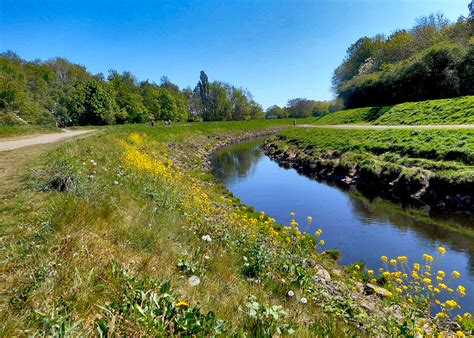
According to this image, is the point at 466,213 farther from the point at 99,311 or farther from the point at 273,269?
the point at 99,311

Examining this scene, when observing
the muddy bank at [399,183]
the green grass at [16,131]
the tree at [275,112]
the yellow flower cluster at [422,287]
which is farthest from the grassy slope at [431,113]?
the tree at [275,112]

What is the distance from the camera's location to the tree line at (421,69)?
28312 mm

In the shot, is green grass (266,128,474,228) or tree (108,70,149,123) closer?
green grass (266,128,474,228)

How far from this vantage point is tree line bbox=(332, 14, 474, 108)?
1115 inches

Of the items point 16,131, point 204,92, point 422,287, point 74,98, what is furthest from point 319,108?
point 422,287

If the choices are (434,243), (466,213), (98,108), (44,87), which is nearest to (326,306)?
(434,243)

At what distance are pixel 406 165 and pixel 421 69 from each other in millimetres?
24174

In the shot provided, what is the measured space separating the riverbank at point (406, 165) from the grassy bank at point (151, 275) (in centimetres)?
767

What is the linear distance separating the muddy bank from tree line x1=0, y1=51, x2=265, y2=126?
114 ft

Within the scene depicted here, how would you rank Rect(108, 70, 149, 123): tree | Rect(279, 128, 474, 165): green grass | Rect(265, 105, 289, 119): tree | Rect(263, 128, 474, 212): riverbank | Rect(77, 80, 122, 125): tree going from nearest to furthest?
Rect(263, 128, 474, 212): riverbank, Rect(279, 128, 474, 165): green grass, Rect(77, 80, 122, 125): tree, Rect(108, 70, 149, 123): tree, Rect(265, 105, 289, 119): tree

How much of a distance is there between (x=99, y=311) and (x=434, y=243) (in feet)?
34.6

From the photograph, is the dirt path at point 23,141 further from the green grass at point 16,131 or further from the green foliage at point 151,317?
the green foliage at point 151,317

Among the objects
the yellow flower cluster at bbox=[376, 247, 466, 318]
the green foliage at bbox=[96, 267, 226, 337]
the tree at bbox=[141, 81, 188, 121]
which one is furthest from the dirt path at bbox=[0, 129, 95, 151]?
the tree at bbox=[141, 81, 188, 121]

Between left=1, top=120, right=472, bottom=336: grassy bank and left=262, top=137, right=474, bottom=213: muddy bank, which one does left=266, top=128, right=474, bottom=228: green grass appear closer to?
left=262, top=137, right=474, bottom=213: muddy bank
